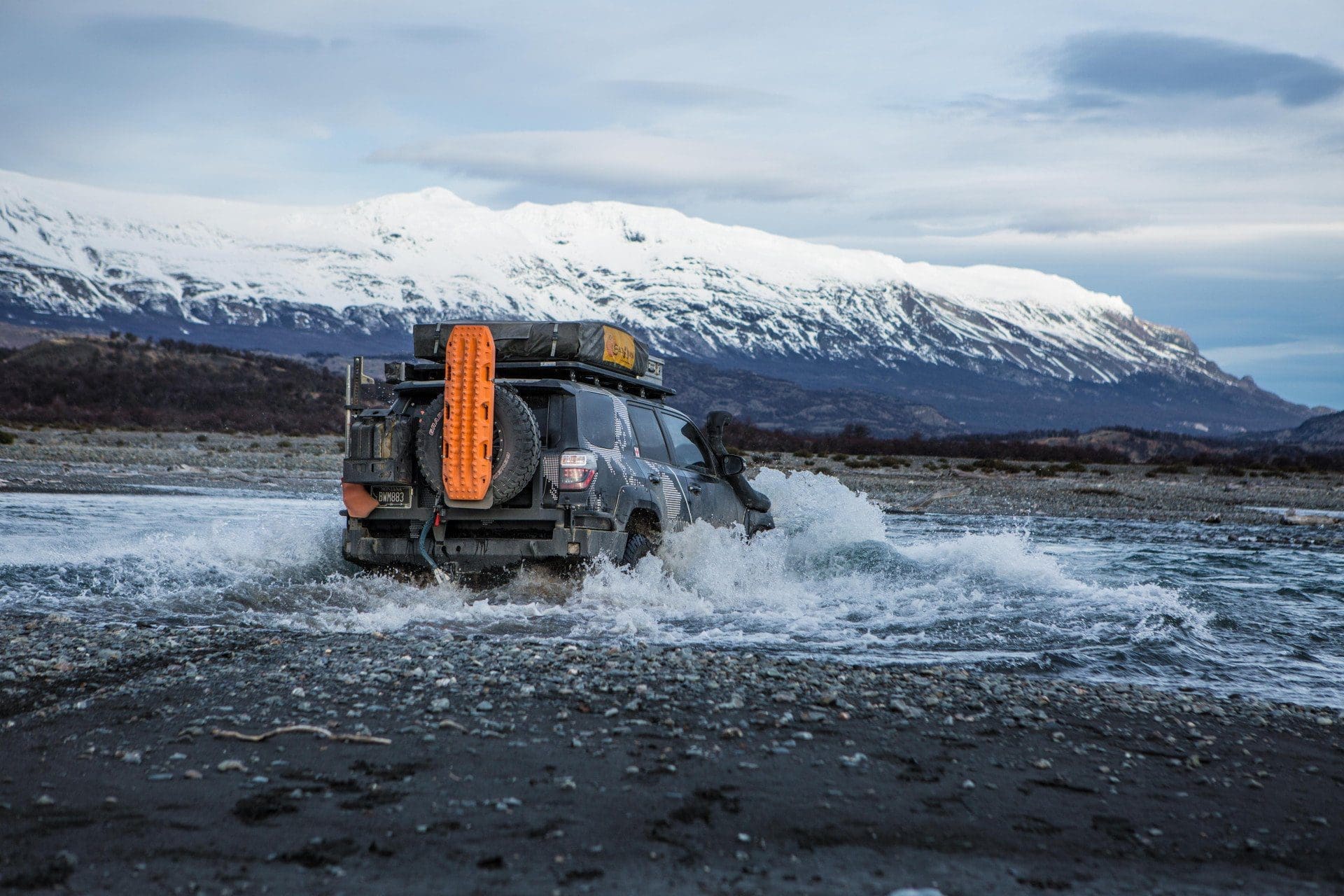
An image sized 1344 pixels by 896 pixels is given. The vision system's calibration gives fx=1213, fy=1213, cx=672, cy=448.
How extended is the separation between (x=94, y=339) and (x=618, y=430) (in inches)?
3324

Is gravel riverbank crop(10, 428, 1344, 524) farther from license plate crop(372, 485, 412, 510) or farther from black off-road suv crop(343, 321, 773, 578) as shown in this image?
license plate crop(372, 485, 412, 510)

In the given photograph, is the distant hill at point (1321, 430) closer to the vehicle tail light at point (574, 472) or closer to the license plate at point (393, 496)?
the vehicle tail light at point (574, 472)

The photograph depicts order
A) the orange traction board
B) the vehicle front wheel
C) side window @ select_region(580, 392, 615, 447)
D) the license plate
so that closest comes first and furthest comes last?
the orange traction board, the license plate, side window @ select_region(580, 392, 615, 447), the vehicle front wheel

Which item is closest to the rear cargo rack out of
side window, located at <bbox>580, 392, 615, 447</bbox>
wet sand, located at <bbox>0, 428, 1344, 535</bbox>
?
side window, located at <bbox>580, 392, 615, 447</bbox>

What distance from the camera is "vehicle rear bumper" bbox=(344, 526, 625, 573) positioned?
9.38m

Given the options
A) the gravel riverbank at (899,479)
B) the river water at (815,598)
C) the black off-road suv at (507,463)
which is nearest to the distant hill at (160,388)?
the gravel riverbank at (899,479)

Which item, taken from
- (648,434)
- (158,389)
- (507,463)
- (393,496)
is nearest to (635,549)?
(648,434)

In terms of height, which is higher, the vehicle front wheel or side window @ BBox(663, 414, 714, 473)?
side window @ BBox(663, 414, 714, 473)

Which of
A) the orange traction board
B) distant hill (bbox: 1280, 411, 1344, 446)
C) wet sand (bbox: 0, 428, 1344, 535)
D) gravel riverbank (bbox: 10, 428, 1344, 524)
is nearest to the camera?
the orange traction board

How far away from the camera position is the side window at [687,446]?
11.6 m

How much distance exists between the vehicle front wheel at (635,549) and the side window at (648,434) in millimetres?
781

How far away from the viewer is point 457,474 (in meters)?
9.27

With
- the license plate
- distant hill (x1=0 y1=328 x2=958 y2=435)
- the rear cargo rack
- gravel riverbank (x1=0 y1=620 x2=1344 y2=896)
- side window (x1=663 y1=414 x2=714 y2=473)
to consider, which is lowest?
gravel riverbank (x1=0 y1=620 x2=1344 y2=896)

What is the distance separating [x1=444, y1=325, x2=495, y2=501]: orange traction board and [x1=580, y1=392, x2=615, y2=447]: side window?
32.7 inches
